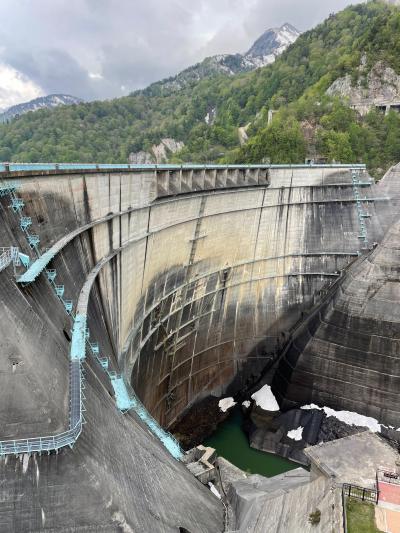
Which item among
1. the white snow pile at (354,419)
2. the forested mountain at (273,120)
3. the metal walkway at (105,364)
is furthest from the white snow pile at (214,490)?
the forested mountain at (273,120)

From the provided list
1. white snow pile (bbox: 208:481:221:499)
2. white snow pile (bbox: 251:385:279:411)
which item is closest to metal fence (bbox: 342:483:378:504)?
white snow pile (bbox: 208:481:221:499)

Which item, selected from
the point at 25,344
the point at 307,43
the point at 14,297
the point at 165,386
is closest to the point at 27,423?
the point at 25,344

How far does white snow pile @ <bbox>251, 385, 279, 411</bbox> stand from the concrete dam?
71cm

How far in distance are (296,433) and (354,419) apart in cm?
335

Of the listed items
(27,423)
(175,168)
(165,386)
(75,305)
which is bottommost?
(165,386)

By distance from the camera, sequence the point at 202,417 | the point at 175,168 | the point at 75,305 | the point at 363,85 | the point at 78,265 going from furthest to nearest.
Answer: the point at 363,85 → the point at 202,417 → the point at 175,168 → the point at 78,265 → the point at 75,305

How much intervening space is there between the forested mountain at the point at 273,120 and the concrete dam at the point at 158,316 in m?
15.0

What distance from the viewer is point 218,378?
2870 centimetres

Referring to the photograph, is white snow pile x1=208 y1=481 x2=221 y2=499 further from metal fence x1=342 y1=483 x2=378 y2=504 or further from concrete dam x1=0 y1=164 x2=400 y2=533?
metal fence x1=342 y1=483 x2=378 y2=504

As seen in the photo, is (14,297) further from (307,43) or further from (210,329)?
(307,43)

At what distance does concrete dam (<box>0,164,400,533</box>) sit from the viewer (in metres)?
7.81

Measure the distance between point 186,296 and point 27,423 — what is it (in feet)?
57.2

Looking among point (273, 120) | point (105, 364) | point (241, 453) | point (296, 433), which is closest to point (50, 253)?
point (105, 364)

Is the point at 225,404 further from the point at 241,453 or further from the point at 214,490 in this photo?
the point at 214,490
